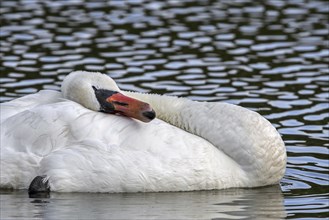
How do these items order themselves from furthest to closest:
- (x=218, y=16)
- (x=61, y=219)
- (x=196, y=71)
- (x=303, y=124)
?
1. (x=218, y=16)
2. (x=196, y=71)
3. (x=303, y=124)
4. (x=61, y=219)

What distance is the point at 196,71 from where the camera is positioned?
18.0 metres

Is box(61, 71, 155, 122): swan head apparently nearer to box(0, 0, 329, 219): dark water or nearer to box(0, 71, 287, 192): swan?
box(0, 71, 287, 192): swan

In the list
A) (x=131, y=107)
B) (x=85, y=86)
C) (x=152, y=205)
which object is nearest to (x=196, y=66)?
(x=85, y=86)

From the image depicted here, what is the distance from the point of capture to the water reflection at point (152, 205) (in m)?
11.0

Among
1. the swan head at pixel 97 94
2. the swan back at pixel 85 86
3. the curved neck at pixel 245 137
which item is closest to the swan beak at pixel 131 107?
the swan head at pixel 97 94

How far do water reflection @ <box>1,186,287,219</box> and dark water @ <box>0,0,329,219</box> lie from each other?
1 cm

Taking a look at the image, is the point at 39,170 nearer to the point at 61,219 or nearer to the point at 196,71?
the point at 61,219

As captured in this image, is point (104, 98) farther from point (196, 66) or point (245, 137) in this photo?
point (196, 66)

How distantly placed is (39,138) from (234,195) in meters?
2.10

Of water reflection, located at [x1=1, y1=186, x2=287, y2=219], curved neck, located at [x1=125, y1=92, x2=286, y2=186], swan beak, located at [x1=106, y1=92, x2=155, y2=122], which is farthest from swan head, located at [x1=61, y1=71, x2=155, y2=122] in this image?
water reflection, located at [x1=1, y1=186, x2=287, y2=219]

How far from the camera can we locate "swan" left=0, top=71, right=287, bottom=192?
11898mm

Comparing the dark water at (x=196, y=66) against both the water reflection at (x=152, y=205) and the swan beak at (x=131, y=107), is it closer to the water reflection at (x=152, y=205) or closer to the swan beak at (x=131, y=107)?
the water reflection at (x=152, y=205)

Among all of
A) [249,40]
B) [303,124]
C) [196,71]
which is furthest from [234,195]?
[249,40]

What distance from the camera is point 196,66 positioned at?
18.3m
